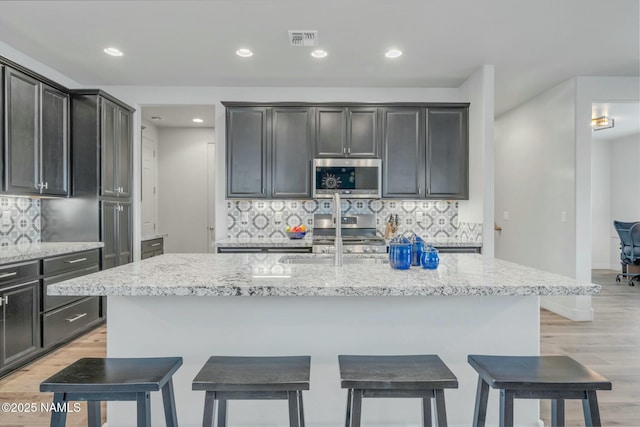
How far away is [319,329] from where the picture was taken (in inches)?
72.3

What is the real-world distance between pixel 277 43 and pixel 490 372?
3.02m

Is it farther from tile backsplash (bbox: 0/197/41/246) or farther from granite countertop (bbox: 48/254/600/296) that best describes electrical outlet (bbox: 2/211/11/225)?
granite countertop (bbox: 48/254/600/296)

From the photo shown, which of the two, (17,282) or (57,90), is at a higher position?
(57,90)

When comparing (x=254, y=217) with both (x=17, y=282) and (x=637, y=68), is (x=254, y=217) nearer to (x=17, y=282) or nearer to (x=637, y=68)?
(x=17, y=282)

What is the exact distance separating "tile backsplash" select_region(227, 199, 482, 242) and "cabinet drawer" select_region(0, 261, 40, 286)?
1.96 meters

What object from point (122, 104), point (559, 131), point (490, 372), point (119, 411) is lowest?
point (119, 411)

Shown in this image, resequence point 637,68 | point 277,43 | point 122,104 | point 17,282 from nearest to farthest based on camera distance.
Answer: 1. point 17,282
2. point 277,43
3. point 637,68
4. point 122,104

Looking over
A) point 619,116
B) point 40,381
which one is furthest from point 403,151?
point 619,116

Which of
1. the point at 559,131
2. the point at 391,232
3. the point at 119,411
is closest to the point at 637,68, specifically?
the point at 559,131

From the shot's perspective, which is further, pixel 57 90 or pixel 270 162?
pixel 270 162

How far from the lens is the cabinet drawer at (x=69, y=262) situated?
315 centimetres

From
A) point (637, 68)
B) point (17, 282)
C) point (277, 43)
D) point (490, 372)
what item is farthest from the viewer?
point (637, 68)

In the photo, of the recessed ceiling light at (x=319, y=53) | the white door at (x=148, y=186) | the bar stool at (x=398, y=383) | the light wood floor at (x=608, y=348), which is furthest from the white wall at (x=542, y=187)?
the white door at (x=148, y=186)

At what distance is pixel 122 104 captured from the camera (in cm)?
423
